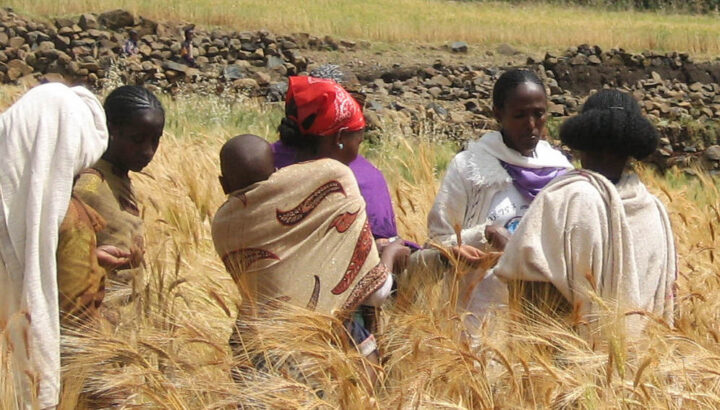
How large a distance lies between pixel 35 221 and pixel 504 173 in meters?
1.89

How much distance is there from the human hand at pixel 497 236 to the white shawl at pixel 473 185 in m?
0.17

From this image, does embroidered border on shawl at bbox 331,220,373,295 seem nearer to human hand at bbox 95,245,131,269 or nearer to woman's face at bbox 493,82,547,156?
human hand at bbox 95,245,131,269

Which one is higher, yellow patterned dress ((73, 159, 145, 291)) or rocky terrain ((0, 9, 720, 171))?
yellow patterned dress ((73, 159, 145, 291))

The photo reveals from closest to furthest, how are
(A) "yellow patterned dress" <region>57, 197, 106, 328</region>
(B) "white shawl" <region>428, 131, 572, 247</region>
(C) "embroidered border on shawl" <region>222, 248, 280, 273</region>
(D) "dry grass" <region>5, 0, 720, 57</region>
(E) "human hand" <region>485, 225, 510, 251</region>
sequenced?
1. (A) "yellow patterned dress" <region>57, 197, 106, 328</region>
2. (C) "embroidered border on shawl" <region>222, 248, 280, 273</region>
3. (E) "human hand" <region>485, 225, 510, 251</region>
4. (B) "white shawl" <region>428, 131, 572, 247</region>
5. (D) "dry grass" <region>5, 0, 720, 57</region>

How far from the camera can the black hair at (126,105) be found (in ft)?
13.4

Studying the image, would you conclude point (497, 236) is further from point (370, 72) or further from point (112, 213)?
point (370, 72)

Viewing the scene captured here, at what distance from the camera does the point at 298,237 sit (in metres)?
3.66

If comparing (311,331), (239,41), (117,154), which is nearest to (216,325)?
(117,154)

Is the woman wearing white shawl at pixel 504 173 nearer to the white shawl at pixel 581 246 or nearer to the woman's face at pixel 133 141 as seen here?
the white shawl at pixel 581 246

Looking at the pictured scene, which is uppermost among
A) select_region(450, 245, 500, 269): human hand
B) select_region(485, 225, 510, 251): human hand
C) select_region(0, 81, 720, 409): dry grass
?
select_region(485, 225, 510, 251): human hand

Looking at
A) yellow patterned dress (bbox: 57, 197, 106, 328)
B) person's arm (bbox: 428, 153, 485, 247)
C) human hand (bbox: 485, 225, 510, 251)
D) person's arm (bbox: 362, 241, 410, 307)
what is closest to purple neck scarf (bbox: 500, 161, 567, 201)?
person's arm (bbox: 428, 153, 485, 247)

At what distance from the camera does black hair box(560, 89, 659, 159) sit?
382 centimetres

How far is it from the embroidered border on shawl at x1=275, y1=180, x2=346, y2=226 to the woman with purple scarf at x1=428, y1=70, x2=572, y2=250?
0.90m

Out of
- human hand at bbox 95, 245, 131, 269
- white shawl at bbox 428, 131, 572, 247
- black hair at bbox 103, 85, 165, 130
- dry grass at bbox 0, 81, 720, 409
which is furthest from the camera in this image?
white shawl at bbox 428, 131, 572, 247
